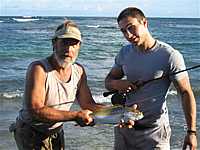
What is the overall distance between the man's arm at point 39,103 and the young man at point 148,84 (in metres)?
0.70

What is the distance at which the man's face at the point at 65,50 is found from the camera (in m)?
3.76

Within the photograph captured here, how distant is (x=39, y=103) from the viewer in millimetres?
3664

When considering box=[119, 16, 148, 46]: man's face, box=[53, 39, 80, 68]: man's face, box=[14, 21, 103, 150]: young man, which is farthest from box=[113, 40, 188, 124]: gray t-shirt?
box=[53, 39, 80, 68]: man's face

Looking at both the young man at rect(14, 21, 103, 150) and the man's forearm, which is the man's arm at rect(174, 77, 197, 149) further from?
the young man at rect(14, 21, 103, 150)

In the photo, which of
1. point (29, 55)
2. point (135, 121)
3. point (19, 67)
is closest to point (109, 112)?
point (135, 121)

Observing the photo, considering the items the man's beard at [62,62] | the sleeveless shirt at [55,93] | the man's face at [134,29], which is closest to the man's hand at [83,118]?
the sleeveless shirt at [55,93]

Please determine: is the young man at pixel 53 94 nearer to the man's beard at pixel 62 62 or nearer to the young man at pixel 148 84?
the man's beard at pixel 62 62

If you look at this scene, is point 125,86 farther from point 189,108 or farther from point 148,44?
point 189,108

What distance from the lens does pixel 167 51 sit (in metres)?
4.01

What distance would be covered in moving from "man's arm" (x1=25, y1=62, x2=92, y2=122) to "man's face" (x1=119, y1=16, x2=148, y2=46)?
84 centimetres

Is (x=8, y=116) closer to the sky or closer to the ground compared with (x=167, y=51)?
closer to the ground

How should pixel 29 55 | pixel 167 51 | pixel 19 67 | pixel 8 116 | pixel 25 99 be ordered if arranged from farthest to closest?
pixel 29 55 → pixel 19 67 → pixel 8 116 → pixel 167 51 → pixel 25 99

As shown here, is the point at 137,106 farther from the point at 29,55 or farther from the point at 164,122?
the point at 29,55

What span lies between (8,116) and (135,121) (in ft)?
21.0
